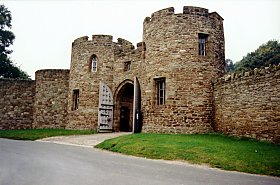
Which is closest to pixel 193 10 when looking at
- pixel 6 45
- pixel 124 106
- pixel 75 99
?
pixel 124 106

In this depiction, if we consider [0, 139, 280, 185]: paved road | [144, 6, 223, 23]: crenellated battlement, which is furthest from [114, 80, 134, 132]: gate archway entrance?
[0, 139, 280, 185]: paved road

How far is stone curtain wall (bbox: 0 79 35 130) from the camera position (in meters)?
24.1

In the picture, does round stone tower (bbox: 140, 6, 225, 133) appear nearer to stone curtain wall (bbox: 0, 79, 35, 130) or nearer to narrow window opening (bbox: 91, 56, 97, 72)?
narrow window opening (bbox: 91, 56, 97, 72)

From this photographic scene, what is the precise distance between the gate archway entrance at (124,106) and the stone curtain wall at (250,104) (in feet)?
23.2

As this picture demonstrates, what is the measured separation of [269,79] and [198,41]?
491 centimetres

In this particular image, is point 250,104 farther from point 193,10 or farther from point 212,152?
point 193,10

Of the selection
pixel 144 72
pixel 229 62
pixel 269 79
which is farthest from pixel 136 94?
pixel 229 62

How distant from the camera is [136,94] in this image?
17.0 meters

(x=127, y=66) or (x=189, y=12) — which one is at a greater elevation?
(x=189, y=12)

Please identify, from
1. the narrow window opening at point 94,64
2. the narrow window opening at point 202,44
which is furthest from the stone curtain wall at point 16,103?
the narrow window opening at point 202,44

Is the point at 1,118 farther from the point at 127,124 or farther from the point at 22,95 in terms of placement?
the point at 127,124

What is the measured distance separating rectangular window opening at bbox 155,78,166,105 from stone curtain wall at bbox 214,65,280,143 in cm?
283

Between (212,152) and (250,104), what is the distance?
433 cm

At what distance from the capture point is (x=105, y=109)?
20.0 metres
